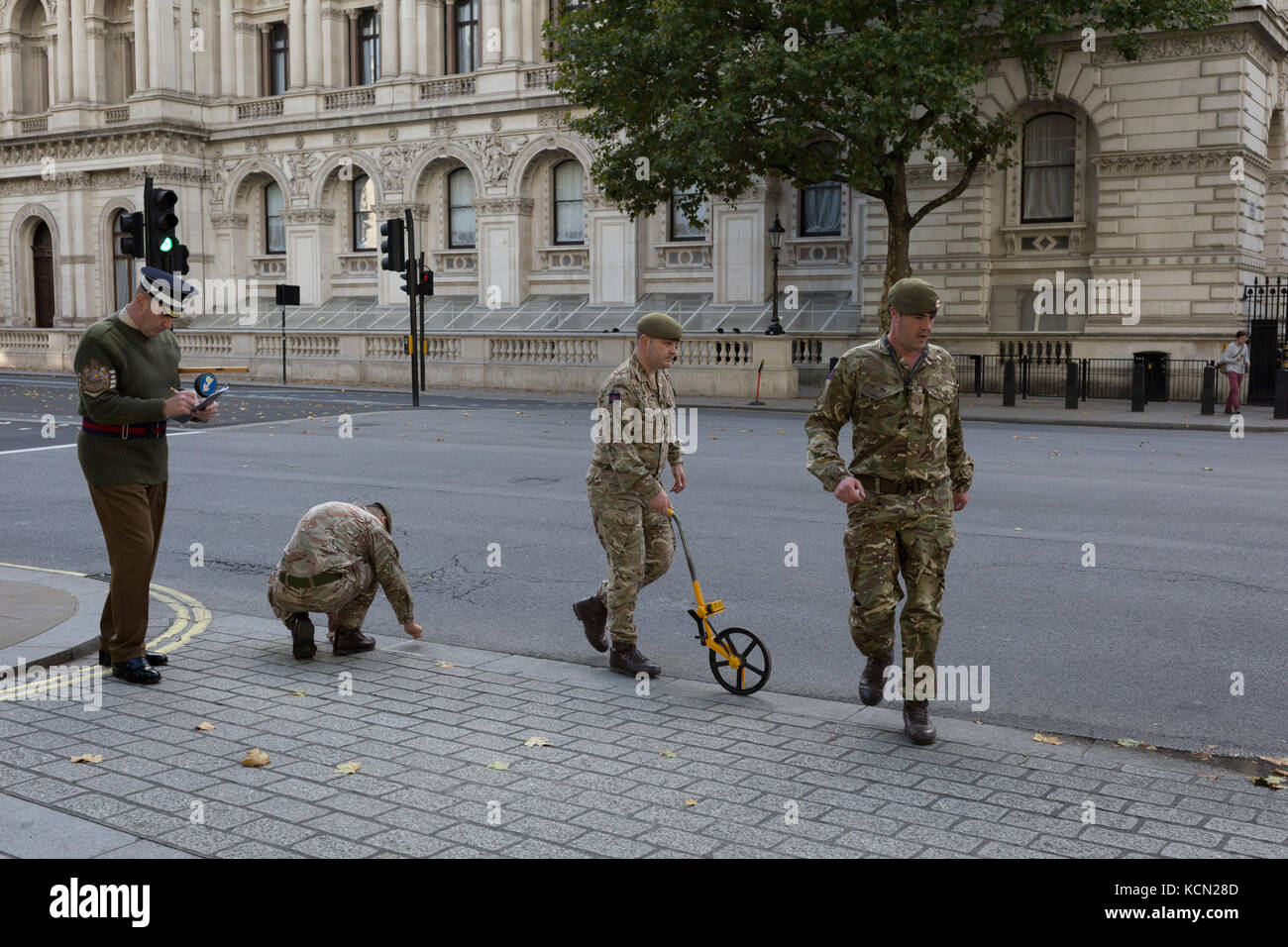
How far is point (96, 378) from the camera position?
6562 millimetres

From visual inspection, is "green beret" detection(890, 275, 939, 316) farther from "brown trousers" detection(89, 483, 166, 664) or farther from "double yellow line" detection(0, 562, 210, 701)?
"double yellow line" detection(0, 562, 210, 701)

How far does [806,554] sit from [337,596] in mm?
4359

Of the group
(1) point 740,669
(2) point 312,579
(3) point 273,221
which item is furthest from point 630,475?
(3) point 273,221

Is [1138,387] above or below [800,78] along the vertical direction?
below

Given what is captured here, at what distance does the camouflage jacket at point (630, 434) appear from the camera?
680cm

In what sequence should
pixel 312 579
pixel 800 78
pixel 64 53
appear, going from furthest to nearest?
pixel 64 53
pixel 800 78
pixel 312 579

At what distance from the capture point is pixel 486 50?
4319cm

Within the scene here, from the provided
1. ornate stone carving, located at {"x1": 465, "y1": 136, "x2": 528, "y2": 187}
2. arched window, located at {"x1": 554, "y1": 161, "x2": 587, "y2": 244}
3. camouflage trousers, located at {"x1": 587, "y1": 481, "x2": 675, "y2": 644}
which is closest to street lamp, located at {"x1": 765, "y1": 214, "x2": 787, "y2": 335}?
arched window, located at {"x1": 554, "y1": 161, "x2": 587, "y2": 244}

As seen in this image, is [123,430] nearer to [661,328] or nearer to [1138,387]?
[661,328]

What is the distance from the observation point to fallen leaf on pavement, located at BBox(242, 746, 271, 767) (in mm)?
5375

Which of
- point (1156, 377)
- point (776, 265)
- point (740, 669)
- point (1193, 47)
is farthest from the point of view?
point (776, 265)

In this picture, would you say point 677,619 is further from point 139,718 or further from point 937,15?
point 937,15

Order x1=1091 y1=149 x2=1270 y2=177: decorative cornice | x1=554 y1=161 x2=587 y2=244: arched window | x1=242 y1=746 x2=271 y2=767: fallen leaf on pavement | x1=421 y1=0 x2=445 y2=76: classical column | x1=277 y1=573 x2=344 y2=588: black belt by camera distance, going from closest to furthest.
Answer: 1. x1=242 y1=746 x2=271 y2=767: fallen leaf on pavement
2. x1=277 y1=573 x2=344 y2=588: black belt
3. x1=1091 y1=149 x2=1270 y2=177: decorative cornice
4. x1=554 y1=161 x2=587 y2=244: arched window
5. x1=421 y1=0 x2=445 y2=76: classical column

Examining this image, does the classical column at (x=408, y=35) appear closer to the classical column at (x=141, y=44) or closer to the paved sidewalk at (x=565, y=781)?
the classical column at (x=141, y=44)
